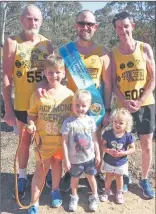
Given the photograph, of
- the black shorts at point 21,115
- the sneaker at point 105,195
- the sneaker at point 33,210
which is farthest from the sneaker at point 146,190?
the black shorts at point 21,115

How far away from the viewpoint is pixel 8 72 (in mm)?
3578

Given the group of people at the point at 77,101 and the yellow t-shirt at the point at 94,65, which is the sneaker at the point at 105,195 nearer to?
the group of people at the point at 77,101

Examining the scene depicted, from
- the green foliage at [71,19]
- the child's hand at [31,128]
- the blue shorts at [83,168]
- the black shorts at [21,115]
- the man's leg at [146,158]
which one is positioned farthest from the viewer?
the green foliage at [71,19]

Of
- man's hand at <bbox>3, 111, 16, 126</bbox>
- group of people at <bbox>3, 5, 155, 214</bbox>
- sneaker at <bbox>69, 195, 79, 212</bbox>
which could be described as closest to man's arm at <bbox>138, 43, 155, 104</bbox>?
group of people at <bbox>3, 5, 155, 214</bbox>

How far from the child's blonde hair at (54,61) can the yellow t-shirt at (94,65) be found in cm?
22

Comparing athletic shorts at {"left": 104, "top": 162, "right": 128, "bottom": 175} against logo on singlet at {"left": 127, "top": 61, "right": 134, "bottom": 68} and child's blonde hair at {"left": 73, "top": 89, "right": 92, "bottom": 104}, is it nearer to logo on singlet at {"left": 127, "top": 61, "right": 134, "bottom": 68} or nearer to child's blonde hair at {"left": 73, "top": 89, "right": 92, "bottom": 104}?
child's blonde hair at {"left": 73, "top": 89, "right": 92, "bottom": 104}

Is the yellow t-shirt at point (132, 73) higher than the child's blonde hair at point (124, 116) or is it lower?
higher

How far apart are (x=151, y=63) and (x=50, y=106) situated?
1.19 metres

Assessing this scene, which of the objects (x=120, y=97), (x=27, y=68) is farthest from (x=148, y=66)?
(x=27, y=68)

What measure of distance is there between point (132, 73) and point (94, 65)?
432 millimetres

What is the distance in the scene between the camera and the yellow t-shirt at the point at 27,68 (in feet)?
11.6

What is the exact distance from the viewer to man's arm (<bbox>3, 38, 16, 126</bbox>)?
351 cm

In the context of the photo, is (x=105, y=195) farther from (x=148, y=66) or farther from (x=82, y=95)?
(x=148, y=66)

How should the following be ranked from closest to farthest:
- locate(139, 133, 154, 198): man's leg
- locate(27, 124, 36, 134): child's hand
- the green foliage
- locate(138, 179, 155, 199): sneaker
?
1. locate(27, 124, 36, 134): child's hand
2. locate(139, 133, 154, 198): man's leg
3. locate(138, 179, 155, 199): sneaker
4. the green foliage
